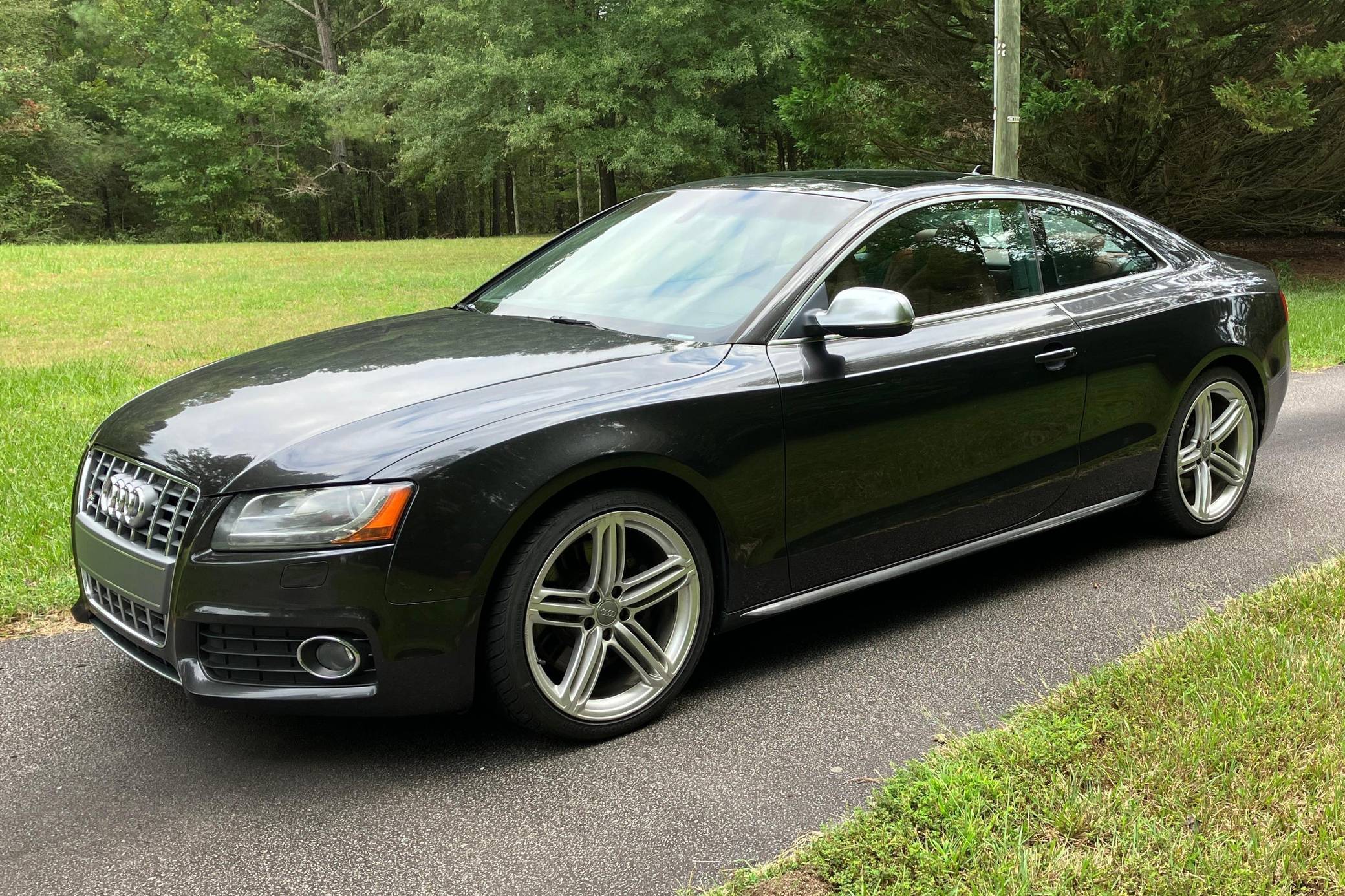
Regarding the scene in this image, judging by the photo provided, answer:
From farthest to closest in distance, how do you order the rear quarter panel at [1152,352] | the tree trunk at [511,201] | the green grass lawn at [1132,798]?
1. the tree trunk at [511,201]
2. the rear quarter panel at [1152,352]
3. the green grass lawn at [1132,798]

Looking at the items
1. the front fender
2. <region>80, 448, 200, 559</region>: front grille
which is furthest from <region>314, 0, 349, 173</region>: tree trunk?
the front fender

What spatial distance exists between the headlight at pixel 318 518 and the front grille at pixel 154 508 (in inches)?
5.9

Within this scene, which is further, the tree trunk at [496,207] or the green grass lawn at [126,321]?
the tree trunk at [496,207]

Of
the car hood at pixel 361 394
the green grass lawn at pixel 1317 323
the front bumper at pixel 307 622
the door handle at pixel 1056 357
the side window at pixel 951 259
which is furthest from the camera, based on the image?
the green grass lawn at pixel 1317 323

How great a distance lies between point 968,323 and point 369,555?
228cm

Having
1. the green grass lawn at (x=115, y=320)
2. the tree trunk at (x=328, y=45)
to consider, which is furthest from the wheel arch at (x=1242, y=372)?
the tree trunk at (x=328, y=45)

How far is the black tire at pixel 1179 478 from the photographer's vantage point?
16.1ft

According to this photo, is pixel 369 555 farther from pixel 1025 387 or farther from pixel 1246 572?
pixel 1246 572

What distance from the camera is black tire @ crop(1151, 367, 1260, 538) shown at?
4.90m

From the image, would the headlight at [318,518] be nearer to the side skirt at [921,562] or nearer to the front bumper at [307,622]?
the front bumper at [307,622]

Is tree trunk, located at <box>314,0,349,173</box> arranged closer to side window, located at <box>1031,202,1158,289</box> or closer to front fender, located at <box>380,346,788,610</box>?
side window, located at <box>1031,202,1158,289</box>

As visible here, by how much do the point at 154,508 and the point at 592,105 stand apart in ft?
106

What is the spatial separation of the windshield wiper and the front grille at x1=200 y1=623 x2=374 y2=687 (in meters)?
1.42

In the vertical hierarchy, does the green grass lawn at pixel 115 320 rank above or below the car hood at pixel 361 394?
below
